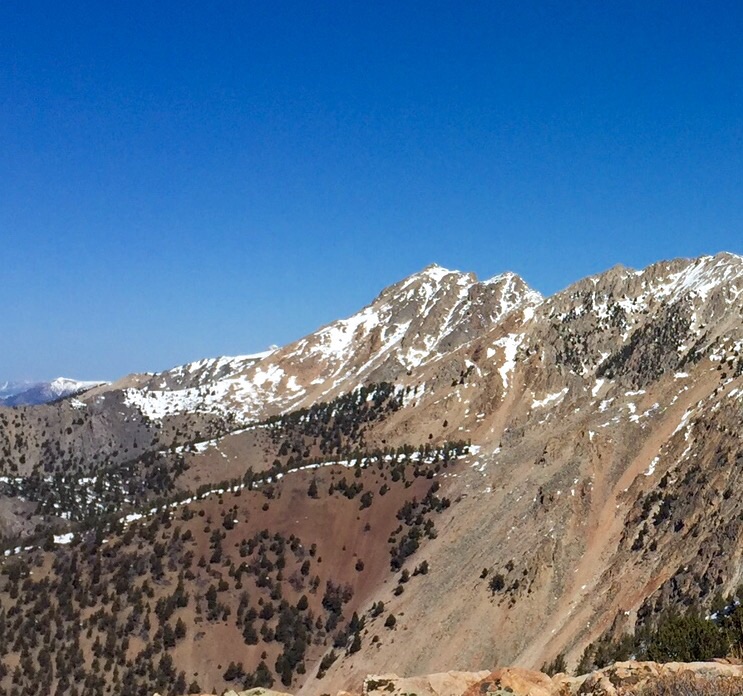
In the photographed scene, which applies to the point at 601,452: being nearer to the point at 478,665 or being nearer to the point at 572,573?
the point at 572,573

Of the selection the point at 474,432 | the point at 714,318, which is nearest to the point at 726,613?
the point at 714,318

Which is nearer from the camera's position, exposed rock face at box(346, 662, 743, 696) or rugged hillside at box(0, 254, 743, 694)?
exposed rock face at box(346, 662, 743, 696)

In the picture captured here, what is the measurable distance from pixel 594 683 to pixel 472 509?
59.5 m

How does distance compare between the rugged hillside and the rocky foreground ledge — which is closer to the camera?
the rocky foreground ledge

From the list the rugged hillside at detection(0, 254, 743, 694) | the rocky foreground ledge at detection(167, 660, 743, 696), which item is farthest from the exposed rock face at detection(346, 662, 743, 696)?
the rugged hillside at detection(0, 254, 743, 694)

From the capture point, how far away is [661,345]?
97.8 meters

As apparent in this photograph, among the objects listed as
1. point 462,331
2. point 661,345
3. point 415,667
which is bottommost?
point 415,667

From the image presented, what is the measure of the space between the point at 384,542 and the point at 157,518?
27.6 m

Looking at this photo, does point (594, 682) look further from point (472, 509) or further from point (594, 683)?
point (472, 509)

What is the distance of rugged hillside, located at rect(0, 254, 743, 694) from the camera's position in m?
55.2

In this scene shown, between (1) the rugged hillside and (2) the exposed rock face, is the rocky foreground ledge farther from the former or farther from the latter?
(1) the rugged hillside

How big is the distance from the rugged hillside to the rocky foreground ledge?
1068 inches

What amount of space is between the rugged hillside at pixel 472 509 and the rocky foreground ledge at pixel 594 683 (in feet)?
89.0

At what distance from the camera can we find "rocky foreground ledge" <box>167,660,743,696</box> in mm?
15469
